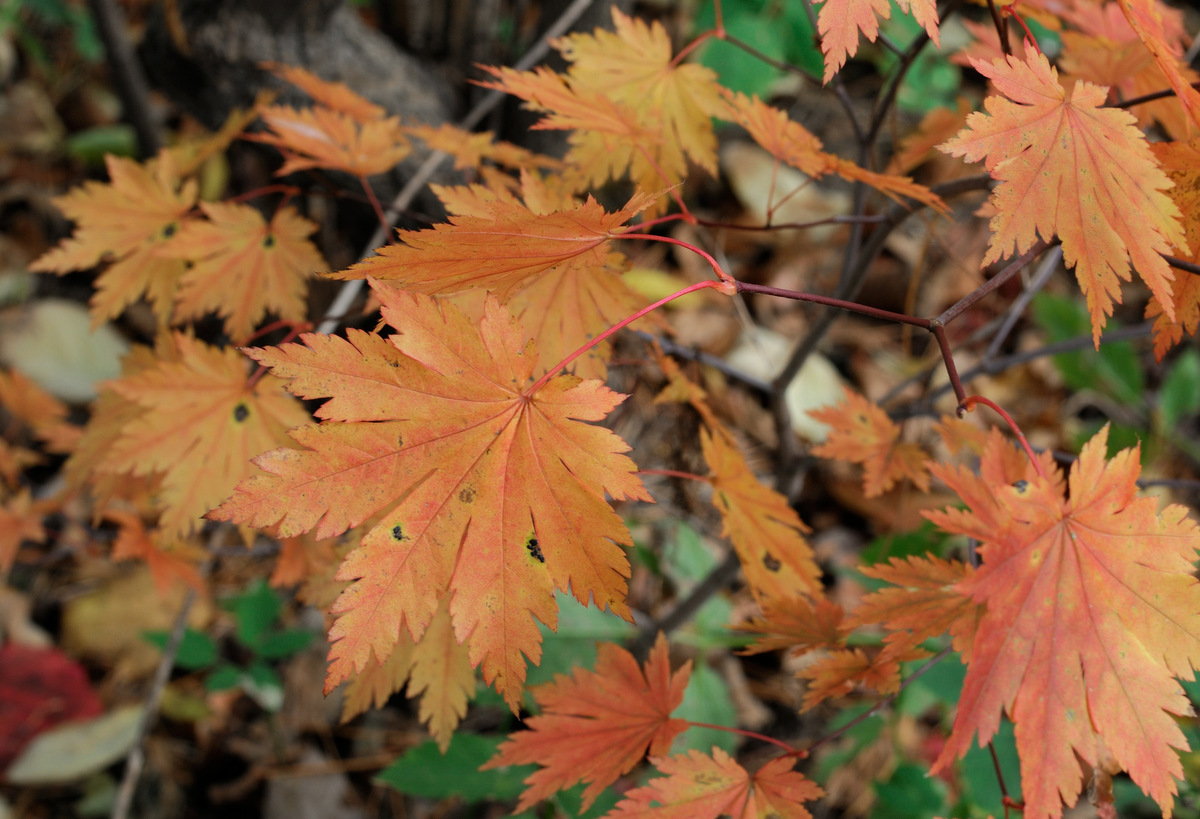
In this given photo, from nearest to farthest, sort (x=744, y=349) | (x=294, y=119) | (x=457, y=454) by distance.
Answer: (x=457, y=454) → (x=294, y=119) → (x=744, y=349)

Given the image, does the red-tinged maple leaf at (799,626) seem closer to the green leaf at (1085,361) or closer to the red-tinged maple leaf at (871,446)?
the red-tinged maple leaf at (871,446)

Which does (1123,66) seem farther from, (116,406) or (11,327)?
(11,327)

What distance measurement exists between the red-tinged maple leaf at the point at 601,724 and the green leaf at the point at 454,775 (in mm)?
449

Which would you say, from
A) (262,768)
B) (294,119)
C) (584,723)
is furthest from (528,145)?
(262,768)

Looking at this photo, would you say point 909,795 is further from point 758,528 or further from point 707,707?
point 758,528

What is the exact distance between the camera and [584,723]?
74 cm

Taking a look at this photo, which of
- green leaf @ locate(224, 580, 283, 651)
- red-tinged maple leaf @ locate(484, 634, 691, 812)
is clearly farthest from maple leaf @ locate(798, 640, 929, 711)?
green leaf @ locate(224, 580, 283, 651)

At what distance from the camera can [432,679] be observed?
0.80m

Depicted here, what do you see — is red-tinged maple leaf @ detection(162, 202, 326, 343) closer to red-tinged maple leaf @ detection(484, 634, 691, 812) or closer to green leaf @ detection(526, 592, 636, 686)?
red-tinged maple leaf @ detection(484, 634, 691, 812)

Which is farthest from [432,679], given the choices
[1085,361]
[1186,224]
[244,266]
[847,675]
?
[1085,361]

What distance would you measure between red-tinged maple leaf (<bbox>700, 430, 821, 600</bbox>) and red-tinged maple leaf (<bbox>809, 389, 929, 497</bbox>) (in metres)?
0.15

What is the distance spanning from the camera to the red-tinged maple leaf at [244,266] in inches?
36.5

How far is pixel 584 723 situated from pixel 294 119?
845mm

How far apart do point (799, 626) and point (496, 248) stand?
1.51 ft
